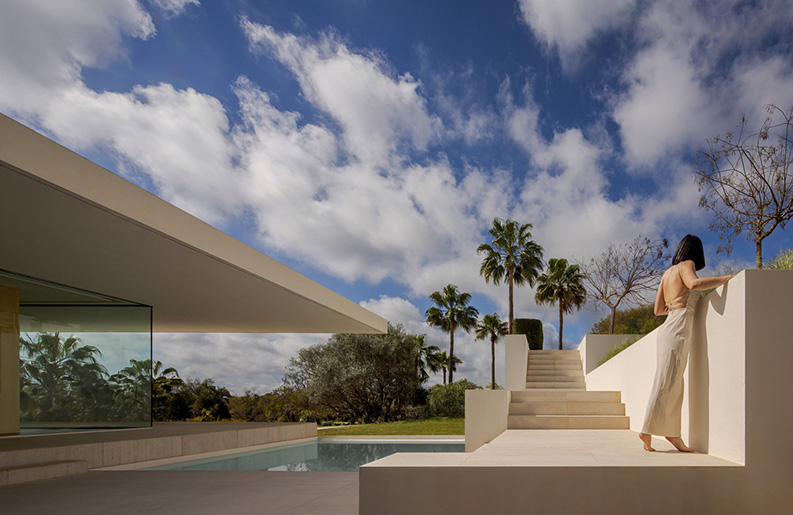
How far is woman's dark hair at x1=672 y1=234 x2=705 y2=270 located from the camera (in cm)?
410

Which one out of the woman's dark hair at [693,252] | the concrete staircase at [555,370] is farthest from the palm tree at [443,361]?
the woman's dark hair at [693,252]

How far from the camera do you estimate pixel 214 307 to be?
42.2ft

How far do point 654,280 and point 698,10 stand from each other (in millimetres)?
10889

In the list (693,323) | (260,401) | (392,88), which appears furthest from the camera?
(260,401)

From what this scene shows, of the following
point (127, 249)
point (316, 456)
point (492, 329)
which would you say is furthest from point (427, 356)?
point (127, 249)

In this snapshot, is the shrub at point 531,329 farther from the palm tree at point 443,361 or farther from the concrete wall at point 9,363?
the concrete wall at point 9,363

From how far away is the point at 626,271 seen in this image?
2203cm

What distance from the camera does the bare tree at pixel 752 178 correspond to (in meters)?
9.86

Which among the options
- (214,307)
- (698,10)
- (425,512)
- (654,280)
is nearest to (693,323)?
(425,512)

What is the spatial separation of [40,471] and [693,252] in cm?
758

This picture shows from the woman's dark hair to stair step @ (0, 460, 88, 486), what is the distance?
743 centimetres

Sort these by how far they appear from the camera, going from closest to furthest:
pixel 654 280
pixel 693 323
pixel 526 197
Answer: pixel 693 323 → pixel 654 280 → pixel 526 197

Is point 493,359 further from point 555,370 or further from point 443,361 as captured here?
point 555,370

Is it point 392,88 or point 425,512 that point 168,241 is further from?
point 392,88
